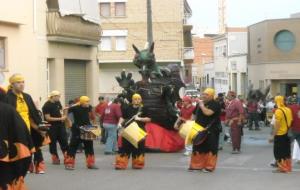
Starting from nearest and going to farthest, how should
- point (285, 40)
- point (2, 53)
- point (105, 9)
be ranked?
point (2, 53), point (285, 40), point (105, 9)

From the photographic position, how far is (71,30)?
2828 centimetres

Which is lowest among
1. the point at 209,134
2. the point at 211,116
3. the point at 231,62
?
the point at 209,134

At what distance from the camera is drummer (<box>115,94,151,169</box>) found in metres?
15.1

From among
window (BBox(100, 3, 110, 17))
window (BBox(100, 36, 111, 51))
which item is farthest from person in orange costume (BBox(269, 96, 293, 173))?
window (BBox(100, 3, 110, 17))

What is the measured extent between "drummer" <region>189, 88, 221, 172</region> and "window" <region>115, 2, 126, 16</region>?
4281cm

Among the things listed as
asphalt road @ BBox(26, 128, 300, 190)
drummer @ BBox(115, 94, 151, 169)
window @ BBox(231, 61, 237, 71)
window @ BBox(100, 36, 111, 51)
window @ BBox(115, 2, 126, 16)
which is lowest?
asphalt road @ BBox(26, 128, 300, 190)

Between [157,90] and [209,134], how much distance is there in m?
5.54

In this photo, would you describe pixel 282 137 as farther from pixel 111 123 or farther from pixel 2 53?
pixel 2 53

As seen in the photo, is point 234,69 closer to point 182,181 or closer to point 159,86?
point 159,86

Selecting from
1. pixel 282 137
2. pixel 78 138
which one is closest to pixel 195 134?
pixel 282 137

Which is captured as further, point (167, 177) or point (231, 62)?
point (231, 62)

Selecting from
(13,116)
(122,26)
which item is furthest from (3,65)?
(122,26)

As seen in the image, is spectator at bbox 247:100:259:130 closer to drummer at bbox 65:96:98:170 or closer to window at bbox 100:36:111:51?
drummer at bbox 65:96:98:170

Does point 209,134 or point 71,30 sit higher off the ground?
point 71,30
